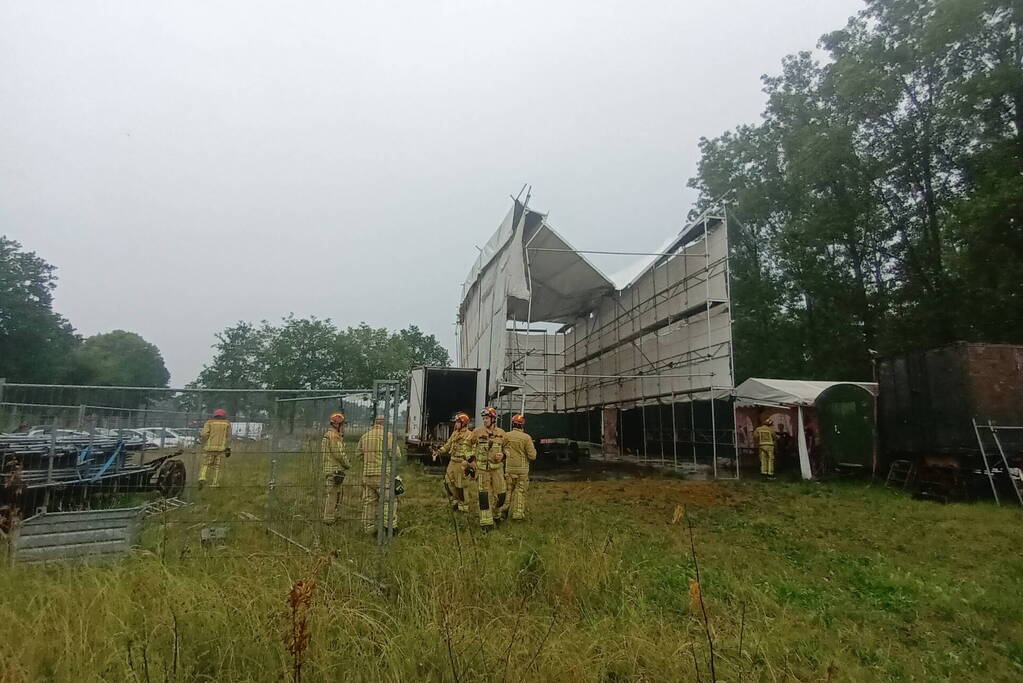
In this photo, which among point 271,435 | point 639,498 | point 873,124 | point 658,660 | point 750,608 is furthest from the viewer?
point 873,124

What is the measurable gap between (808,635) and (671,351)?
44.4ft

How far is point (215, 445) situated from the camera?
5480 mm

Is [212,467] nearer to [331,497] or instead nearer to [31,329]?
[331,497]

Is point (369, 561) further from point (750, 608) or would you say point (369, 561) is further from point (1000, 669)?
point (1000, 669)

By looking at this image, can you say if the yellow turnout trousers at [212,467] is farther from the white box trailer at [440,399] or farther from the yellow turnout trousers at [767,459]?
the yellow turnout trousers at [767,459]

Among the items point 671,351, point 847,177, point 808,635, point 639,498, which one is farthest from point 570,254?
point 808,635

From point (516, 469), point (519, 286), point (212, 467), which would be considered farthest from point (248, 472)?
point (519, 286)

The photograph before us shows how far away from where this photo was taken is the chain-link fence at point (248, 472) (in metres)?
4.89

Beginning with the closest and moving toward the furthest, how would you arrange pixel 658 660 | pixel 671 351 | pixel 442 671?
1. pixel 442 671
2. pixel 658 660
3. pixel 671 351

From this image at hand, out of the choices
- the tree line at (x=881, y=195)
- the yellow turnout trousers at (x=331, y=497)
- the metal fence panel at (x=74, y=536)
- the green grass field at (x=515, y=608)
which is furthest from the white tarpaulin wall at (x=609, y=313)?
the metal fence panel at (x=74, y=536)

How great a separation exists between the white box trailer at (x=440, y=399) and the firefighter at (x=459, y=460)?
6.60m

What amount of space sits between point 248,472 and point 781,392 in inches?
491

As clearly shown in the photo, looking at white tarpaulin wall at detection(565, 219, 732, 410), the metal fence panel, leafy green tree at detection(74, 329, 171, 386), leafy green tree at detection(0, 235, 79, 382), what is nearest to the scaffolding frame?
white tarpaulin wall at detection(565, 219, 732, 410)

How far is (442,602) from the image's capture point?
3.62 meters
